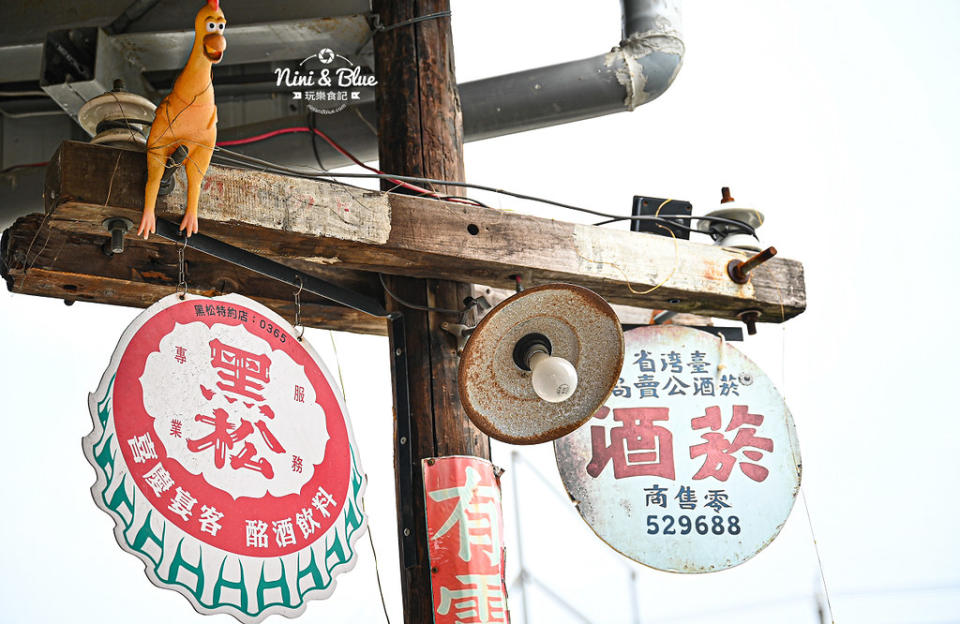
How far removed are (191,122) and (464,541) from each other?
1597mm

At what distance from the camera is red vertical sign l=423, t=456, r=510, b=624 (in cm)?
299

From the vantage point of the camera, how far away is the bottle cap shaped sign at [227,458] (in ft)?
7.85

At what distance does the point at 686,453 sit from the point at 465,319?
42.2 inches

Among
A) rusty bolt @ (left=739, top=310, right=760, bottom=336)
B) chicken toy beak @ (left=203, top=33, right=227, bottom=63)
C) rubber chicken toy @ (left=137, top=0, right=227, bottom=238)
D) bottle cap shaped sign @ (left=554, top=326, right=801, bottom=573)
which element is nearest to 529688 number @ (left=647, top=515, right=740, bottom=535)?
bottle cap shaped sign @ (left=554, top=326, right=801, bottom=573)

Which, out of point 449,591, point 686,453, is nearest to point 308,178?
point 449,591

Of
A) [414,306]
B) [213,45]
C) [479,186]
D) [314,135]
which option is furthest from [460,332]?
[314,135]

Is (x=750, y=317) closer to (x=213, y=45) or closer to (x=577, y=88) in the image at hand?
(x=577, y=88)

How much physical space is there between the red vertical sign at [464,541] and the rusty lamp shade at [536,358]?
24cm

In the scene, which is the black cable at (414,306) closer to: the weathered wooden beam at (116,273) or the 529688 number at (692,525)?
the weathered wooden beam at (116,273)

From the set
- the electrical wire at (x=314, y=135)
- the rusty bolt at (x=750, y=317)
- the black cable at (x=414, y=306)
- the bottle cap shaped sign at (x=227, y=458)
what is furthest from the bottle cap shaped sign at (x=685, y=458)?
the electrical wire at (x=314, y=135)

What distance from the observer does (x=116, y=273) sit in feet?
10.5

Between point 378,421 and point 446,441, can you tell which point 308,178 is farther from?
point 378,421

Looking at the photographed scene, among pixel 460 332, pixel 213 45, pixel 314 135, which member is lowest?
pixel 460 332

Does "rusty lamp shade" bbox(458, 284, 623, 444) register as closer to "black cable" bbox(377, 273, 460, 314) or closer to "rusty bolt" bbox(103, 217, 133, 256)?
"black cable" bbox(377, 273, 460, 314)
